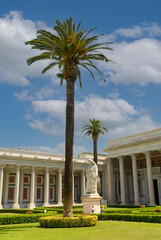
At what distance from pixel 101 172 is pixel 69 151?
45158mm

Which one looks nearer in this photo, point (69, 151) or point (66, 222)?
point (66, 222)

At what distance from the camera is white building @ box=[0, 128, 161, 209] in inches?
1817

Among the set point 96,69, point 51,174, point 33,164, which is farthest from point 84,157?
point 96,69

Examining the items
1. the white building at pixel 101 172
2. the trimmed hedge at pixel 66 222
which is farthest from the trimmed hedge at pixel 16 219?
the white building at pixel 101 172

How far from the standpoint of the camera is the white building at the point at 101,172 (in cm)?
4616

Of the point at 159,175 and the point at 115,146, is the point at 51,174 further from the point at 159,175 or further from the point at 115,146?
the point at 159,175

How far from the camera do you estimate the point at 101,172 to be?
61.6 m

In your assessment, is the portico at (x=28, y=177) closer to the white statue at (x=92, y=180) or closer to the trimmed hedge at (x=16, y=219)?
the trimmed hedge at (x=16, y=219)

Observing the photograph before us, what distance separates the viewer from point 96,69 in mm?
22219

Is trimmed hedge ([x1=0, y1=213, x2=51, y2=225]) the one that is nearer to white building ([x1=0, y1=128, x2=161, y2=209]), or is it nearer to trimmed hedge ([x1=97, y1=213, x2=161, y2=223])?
trimmed hedge ([x1=97, y1=213, x2=161, y2=223])

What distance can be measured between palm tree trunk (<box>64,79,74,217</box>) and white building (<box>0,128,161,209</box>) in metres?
27.6

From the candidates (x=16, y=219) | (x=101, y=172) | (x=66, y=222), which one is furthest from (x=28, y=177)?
(x=66, y=222)

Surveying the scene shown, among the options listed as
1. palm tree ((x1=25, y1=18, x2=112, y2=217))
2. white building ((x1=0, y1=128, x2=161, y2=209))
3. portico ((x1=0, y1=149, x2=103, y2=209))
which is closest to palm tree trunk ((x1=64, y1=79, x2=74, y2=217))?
palm tree ((x1=25, y1=18, x2=112, y2=217))

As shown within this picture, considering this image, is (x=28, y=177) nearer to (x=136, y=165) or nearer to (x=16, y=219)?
(x=136, y=165)
